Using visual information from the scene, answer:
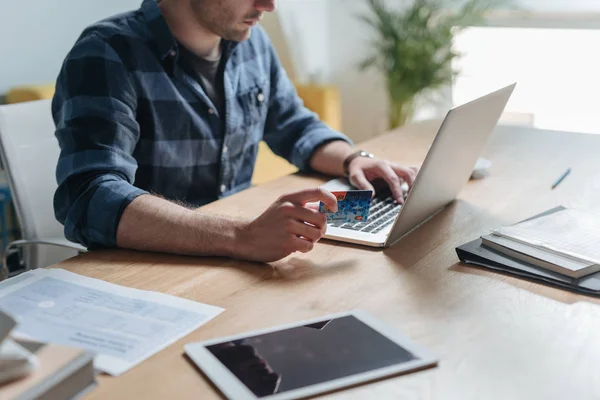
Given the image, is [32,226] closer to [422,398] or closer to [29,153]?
[29,153]

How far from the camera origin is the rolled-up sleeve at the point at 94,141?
126cm

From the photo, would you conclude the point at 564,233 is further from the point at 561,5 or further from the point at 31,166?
the point at 561,5

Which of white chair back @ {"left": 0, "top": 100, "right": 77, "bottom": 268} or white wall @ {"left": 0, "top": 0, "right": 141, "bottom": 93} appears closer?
white chair back @ {"left": 0, "top": 100, "right": 77, "bottom": 268}

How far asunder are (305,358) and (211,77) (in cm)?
102

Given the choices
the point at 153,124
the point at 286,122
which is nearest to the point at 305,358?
the point at 153,124

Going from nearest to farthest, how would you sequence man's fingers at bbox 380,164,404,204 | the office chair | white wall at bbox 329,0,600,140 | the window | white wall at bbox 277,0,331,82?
man's fingers at bbox 380,164,404,204 < the office chair < the window < white wall at bbox 277,0,331,82 < white wall at bbox 329,0,600,140

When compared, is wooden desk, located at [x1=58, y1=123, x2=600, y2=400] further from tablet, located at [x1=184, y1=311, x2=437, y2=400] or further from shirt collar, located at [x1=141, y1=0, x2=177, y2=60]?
shirt collar, located at [x1=141, y1=0, x2=177, y2=60]

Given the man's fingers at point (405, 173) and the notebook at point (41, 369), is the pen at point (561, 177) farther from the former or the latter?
the notebook at point (41, 369)

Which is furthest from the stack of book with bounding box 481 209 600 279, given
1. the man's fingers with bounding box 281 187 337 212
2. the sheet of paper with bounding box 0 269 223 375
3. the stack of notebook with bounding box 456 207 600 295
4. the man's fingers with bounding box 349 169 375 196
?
the sheet of paper with bounding box 0 269 223 375

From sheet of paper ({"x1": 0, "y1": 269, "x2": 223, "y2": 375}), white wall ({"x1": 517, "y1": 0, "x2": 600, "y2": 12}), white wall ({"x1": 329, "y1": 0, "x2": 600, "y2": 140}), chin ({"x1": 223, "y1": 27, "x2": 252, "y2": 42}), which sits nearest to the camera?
sheet of paper ({"x1": 0, "y1": 269, "x2": 223, "y2": 375})

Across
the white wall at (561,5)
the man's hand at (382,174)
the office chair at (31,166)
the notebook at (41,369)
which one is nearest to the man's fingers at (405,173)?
the man's hand at (382,174)

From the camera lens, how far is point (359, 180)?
156 cm

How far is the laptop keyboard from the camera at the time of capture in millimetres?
1304

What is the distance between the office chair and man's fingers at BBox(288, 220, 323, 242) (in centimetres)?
75
